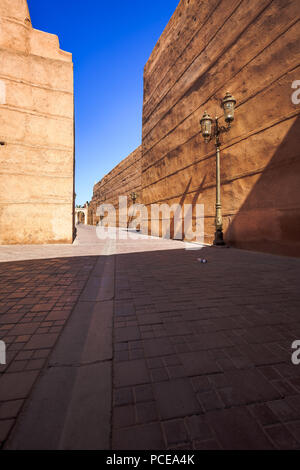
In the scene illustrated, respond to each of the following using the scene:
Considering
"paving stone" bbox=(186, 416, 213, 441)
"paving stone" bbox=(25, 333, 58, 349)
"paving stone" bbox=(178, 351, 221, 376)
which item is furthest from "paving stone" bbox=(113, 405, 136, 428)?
"paving stone" bbox=(25, 333, 58, 349)

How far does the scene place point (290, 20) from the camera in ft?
18.0

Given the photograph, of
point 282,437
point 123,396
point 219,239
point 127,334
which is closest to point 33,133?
point 219,239

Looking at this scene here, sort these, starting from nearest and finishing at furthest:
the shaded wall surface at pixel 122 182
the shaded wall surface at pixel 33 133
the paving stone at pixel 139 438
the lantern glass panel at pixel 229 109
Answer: the paving stone at pixel 139 438 < the lantern glass panel at pixel 229 109 < the shaded wall surface at pixel 33 133 < the shaded wall surface at pixel 122 182

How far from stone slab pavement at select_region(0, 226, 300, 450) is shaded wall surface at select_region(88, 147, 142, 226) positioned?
80.4ft

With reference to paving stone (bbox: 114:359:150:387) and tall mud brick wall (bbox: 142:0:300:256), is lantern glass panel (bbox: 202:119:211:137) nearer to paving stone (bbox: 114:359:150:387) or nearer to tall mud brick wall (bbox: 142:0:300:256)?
tall mud brick wall (bbox: 142:0:300:256)

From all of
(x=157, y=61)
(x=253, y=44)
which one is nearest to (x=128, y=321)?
(x=253, y=44)

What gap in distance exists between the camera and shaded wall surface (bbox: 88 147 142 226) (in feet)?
87.8

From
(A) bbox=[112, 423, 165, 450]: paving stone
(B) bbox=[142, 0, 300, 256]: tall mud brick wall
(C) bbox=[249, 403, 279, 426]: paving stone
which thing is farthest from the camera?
(B) bbox=[142, 0, 300, 256]: tall mud brick wall

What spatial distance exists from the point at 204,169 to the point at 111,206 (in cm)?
2808

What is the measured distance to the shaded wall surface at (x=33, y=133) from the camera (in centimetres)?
724

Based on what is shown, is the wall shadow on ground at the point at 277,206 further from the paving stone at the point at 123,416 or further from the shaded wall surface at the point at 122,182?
the shaded wall surface at the point at 122,182

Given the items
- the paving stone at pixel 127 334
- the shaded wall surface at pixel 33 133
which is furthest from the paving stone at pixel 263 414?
the shaded wall surface at pixel 33 133

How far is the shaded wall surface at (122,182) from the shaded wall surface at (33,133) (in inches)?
729

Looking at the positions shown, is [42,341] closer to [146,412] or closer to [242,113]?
[146,412]
